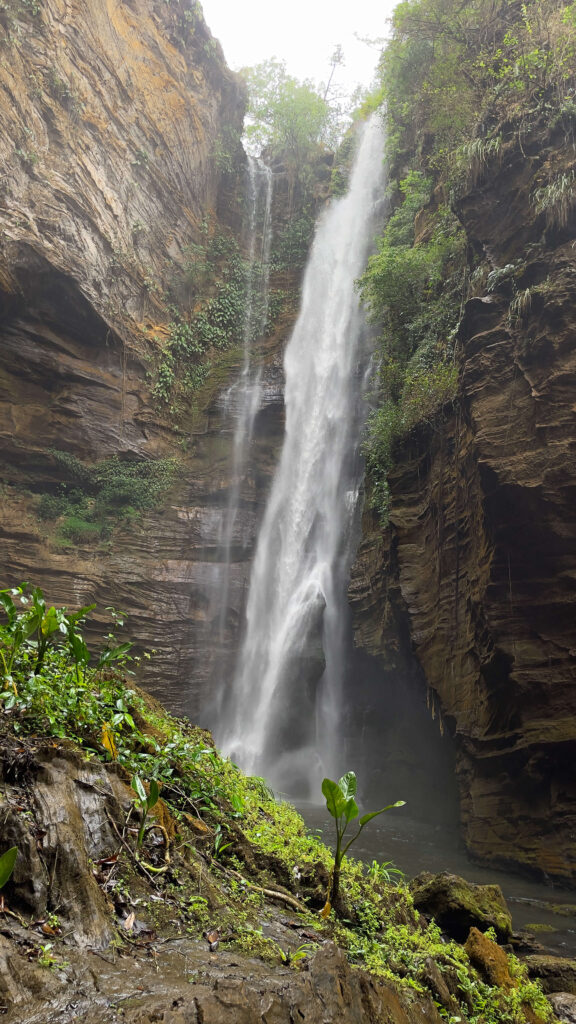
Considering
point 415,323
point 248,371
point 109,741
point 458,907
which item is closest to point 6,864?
point 109,741

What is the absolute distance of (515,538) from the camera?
9.52 metres

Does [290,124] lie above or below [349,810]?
above

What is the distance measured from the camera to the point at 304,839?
464 centimetres

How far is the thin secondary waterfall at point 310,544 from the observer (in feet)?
52.5

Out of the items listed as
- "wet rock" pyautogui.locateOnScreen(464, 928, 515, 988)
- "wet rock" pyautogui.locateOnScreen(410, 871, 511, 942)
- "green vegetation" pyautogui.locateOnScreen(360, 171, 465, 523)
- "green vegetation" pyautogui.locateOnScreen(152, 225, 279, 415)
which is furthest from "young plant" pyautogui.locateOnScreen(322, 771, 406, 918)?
"green vegetation" pyautogui.locateOnScreen(152, 225, 279, 415)

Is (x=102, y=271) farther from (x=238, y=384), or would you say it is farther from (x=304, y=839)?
(x=304, y=839)

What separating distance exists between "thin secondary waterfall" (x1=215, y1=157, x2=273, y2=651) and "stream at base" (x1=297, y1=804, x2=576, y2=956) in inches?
296

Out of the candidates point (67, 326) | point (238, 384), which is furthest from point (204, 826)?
point (238, 384)

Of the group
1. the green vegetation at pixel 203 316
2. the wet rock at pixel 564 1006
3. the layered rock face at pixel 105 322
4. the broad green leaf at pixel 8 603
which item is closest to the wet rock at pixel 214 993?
the wet rock at pixel 564 1006

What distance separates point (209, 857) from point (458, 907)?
2860 mm

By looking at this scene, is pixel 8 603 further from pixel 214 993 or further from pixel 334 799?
pixel 214 993

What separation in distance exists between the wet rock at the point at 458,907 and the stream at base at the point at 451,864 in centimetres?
107

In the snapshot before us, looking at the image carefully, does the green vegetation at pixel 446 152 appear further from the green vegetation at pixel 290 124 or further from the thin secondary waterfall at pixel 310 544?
the green vegetation at pixel 290 124

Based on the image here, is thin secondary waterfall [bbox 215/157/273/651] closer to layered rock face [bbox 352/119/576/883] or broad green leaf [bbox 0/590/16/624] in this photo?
layered rock face [bbox 352/119/576/883]
